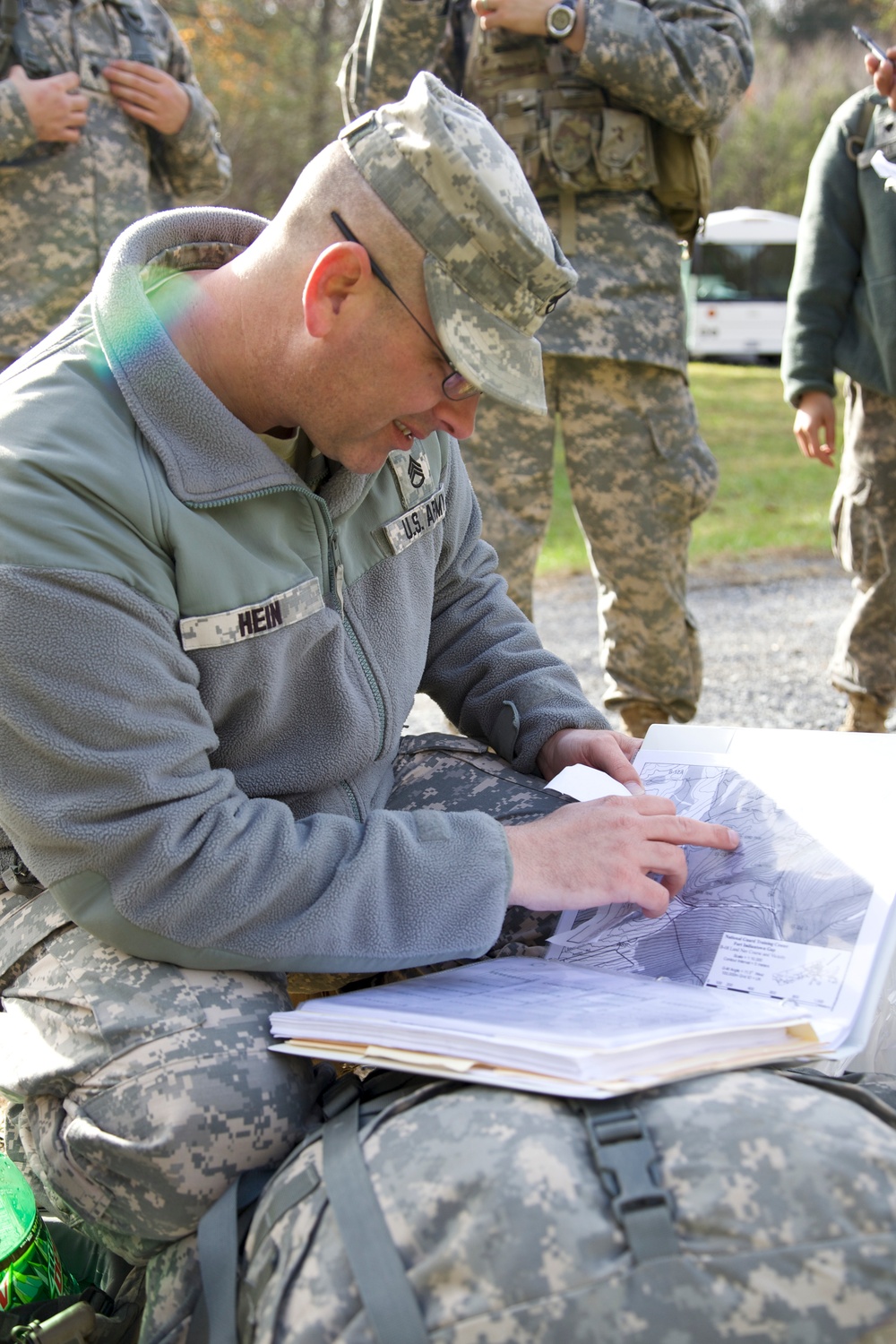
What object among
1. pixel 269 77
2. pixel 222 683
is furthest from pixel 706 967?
pixel 269 77

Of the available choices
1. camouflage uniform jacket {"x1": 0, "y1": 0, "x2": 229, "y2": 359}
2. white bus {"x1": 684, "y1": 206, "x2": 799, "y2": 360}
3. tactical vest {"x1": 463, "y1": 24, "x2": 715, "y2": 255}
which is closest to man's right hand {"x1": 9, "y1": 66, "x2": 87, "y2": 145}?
camouflage uniform jacket {"x1": 0, "y1": 0, "x2": 229, "y2": 359}

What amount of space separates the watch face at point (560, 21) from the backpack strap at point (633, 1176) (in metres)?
2.93

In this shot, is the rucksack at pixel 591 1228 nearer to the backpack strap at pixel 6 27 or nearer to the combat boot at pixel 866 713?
the combat boot at pixel 866 713

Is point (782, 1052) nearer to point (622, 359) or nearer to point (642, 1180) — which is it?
point (642, 1180)

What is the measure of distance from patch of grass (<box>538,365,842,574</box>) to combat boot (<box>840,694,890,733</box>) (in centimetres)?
365

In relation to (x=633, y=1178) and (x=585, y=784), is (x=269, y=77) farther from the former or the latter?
(x=633, y=1178)

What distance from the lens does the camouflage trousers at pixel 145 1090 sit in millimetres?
1378

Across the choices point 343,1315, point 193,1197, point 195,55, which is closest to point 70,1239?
point 193,1197

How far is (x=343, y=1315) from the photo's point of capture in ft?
3.79

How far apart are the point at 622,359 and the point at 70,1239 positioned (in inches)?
103

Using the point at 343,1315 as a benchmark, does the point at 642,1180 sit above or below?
above

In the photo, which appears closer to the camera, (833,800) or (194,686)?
(194,686)

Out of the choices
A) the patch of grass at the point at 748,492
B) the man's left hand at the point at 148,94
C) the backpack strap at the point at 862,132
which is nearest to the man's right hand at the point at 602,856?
the backpack strap at the point at 862,132

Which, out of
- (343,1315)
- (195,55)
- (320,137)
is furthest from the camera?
(320,137)
